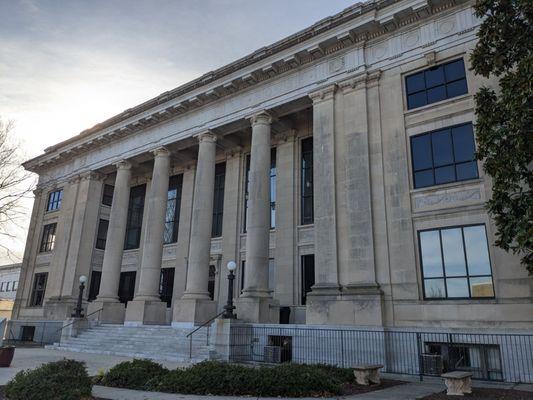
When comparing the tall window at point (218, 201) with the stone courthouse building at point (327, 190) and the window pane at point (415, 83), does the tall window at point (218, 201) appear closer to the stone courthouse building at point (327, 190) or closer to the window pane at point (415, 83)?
the stone courthouse building at point (327, 190)

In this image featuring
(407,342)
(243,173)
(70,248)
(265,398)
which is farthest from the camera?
(70,248)

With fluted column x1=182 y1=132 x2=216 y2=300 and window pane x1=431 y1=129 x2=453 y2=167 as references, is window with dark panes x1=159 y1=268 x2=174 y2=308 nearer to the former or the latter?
fluted column x1=182 y1=132 x2=216 y2=300

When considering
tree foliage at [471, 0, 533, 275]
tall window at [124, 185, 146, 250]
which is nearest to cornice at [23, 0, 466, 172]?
tall window at [124, 185, 146, 250]

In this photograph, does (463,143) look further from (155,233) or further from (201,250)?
(155,233)

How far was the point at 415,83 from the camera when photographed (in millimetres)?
19047

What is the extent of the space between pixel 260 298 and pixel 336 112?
9553mm

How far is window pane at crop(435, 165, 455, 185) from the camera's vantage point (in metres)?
17.1

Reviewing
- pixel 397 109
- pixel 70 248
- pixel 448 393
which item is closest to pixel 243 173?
pixel 397 109

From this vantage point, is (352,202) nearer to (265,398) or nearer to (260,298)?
(260,298)

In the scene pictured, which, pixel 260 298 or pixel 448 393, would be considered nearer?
pixel 448 393

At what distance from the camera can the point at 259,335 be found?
18844mm

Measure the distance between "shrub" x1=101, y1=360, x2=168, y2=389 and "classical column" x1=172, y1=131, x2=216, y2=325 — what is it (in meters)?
9.68

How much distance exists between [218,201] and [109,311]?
9.78 meters

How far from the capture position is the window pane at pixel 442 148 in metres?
17.4
